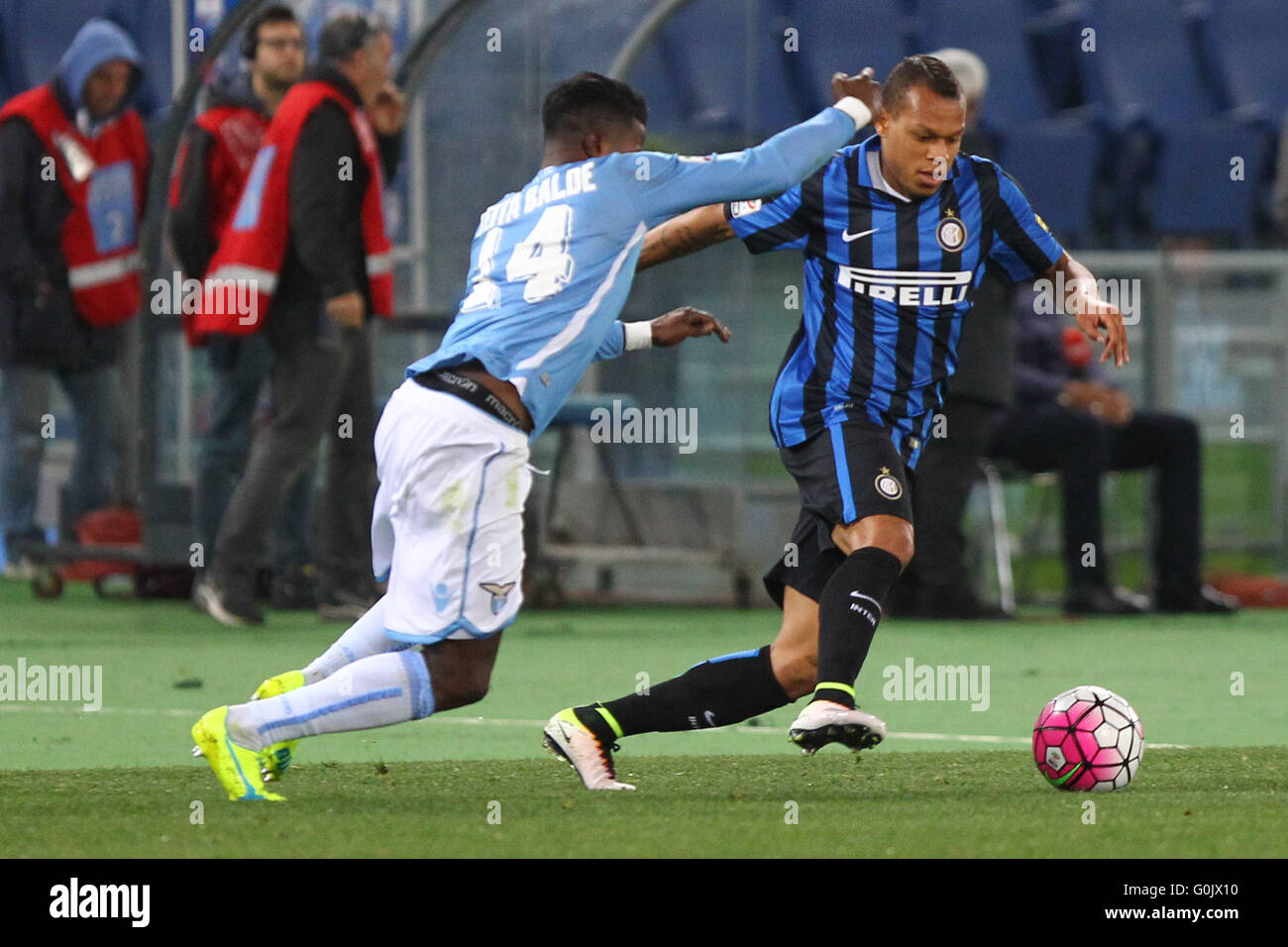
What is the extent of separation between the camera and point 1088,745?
17.6 ft

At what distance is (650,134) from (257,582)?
2984 millimetres

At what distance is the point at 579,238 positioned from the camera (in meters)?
5.21

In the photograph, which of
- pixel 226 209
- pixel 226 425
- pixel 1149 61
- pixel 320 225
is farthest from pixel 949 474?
pixel 1149 61

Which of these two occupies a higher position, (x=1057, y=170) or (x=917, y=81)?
(x=1057, y=170)

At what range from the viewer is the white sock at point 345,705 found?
4980 mm

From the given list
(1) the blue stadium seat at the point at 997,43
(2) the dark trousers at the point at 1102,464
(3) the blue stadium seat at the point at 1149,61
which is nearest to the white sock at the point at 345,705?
(2) the dark trousers at the point at 1102,464

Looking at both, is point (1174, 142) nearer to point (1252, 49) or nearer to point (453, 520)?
point (1252, 49)

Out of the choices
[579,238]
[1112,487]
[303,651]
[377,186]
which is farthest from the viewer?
[1112,487]

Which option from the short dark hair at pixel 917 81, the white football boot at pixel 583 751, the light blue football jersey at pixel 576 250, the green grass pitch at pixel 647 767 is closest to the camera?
the green grass pitch at pixel 647 767

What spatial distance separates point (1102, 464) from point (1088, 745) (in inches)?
229

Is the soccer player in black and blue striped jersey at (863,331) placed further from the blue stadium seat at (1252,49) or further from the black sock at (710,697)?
the blue stadium seat at (1252,49)

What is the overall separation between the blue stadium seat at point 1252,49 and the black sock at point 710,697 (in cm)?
1799
